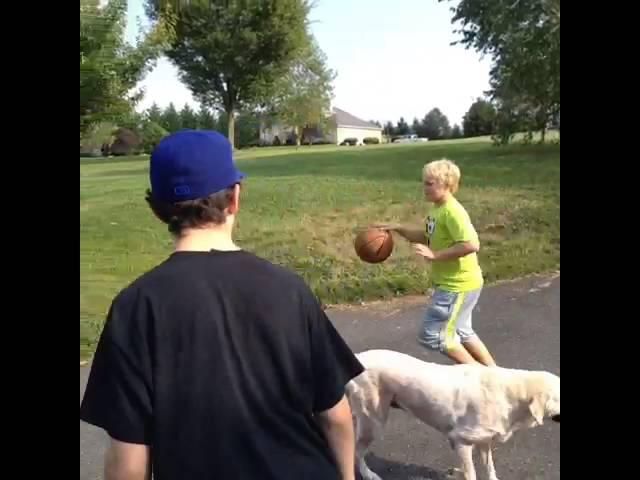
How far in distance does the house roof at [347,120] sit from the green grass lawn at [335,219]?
4.04 ft

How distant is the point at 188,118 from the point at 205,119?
1.38 feet

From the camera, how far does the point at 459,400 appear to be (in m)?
3.84

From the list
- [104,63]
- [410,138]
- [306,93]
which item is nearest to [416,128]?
[410,138]

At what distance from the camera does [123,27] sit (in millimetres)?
10000

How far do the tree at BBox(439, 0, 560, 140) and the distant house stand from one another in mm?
3763

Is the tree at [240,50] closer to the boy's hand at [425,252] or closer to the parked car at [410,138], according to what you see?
the parked car at [410,138]

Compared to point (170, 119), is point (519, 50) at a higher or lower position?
higher

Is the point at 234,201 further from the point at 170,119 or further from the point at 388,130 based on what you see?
the point at 388,130

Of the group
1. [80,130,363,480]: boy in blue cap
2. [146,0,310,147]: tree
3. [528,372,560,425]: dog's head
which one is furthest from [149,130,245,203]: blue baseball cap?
[146,0,310,147]: tree

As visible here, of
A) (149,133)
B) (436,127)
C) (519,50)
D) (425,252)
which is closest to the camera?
(425,252)
